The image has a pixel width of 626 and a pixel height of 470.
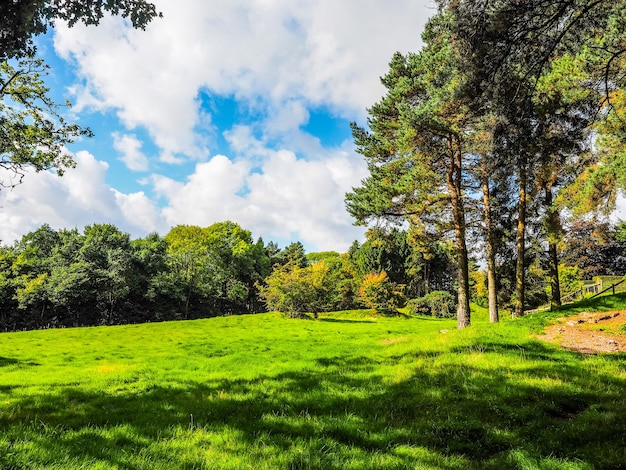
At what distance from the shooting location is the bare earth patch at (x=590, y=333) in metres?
11.0

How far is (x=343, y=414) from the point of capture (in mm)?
6309

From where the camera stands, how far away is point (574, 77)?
9.06 m

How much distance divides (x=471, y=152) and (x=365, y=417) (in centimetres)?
1391

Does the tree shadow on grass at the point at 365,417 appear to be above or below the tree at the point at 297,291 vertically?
below

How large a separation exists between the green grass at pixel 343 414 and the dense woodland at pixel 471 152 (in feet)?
18.7

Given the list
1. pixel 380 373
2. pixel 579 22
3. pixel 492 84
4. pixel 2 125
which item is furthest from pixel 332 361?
pixel 2 125

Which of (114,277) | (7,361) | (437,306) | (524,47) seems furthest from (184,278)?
(524,47)

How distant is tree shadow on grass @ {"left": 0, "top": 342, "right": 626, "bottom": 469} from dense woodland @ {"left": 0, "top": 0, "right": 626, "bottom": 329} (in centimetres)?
604

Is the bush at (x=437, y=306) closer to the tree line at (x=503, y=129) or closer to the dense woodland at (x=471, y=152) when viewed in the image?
the dense woodland at (x=471, y=152)

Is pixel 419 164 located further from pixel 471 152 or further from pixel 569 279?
pixel 569 279

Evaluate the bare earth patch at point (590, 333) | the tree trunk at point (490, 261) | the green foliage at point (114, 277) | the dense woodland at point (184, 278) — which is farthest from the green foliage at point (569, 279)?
the green foliage at point (114, 277)

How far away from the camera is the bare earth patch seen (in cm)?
1096

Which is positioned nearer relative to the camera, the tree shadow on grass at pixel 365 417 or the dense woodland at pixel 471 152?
the tree shadow on grass at pixel 365 417

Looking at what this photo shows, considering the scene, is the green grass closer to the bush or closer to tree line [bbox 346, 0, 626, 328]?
tree line [bbox 346, 0, 626, 328]
